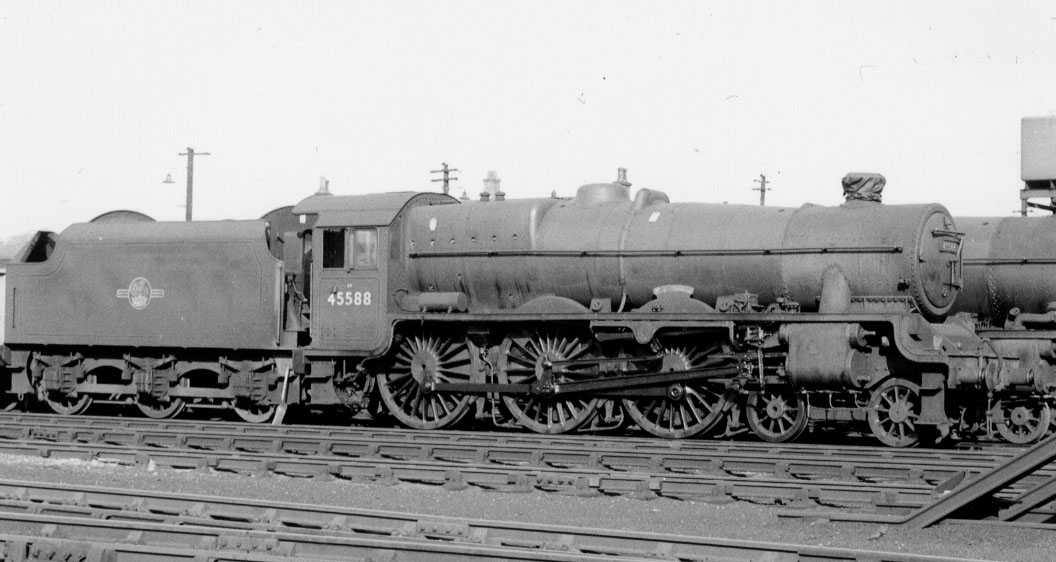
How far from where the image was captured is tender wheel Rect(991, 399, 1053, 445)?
53.1 ft

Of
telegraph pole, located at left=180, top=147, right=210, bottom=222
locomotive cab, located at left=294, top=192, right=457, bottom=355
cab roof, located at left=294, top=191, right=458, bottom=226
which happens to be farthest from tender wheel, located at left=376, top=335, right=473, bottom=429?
telegraph pole, located at left=180, top=147, right=210, bottom=222

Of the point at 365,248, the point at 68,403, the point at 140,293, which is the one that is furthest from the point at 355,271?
the point at 68,403

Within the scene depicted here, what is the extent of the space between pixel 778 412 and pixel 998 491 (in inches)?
216

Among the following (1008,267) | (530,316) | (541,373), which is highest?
(1008,267)

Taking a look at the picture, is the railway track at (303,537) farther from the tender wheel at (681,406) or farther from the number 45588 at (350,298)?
the number 45588 at (350,298)

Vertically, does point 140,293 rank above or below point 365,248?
below

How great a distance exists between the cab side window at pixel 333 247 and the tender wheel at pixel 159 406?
3386 millimetres

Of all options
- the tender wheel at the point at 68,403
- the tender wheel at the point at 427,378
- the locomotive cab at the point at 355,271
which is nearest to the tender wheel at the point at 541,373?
the tender wheel at the point at 427,378

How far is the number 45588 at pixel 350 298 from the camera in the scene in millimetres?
17062

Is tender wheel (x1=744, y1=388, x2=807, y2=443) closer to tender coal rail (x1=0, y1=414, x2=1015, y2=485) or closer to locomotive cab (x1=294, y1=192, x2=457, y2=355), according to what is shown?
tender coal rail (x1=0, y1=414, x2=1015, y2=485)

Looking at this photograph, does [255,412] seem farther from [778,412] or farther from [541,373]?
[778,412]

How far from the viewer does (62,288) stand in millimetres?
19328

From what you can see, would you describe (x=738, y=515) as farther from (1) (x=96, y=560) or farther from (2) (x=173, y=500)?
(1) (x=96, y=560)

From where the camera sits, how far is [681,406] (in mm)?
15461
